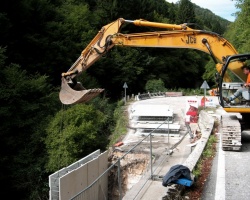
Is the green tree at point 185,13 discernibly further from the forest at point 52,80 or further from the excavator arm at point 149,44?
the excavator arm at point 149,44

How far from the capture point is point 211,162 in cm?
912

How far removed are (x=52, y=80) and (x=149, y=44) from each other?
23.3m

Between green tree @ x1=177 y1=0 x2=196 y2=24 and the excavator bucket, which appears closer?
the excavator bucket

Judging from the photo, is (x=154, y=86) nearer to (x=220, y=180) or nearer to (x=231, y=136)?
(x=231, y=136)

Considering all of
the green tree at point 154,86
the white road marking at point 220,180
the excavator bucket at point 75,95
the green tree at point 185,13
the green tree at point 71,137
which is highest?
the green tree at point 185,13

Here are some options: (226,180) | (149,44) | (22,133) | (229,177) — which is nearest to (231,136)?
(229,177)

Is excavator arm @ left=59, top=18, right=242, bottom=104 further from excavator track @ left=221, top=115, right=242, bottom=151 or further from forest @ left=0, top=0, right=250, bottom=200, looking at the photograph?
excavator track @ left=221, top=115, right=242, bottom=151

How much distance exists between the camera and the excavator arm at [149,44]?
10.5 metres

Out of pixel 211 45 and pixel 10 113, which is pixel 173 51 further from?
pixel 211 45

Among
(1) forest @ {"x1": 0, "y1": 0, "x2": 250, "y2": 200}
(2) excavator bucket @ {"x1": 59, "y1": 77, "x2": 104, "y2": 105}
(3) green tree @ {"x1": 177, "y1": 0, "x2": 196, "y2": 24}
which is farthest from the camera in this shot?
(3) green tree @ {"x1": 177, "y1": 0, "x2": 196, "y2": 24}

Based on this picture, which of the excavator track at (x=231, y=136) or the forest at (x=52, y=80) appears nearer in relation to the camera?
the excavator track at (x=231, y=136)

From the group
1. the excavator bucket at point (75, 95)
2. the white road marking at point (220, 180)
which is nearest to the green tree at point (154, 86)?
the excavator bucket at point (75, 95)

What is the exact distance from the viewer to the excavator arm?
10.5 m

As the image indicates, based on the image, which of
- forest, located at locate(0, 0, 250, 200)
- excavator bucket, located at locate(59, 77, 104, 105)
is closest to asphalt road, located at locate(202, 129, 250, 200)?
excavator bucket, located at locate(59, 77, 104, 105)
